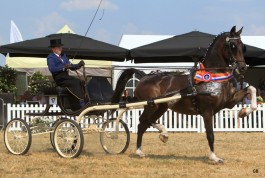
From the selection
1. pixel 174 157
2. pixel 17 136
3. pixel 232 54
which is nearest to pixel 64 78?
pixel 17 136

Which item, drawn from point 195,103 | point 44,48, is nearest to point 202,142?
point 195,103

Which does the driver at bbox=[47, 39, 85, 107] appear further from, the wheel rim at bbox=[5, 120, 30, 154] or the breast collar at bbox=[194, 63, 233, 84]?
the breast collar at bbox=[194, 63, 233, 84]

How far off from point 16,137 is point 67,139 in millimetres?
1207

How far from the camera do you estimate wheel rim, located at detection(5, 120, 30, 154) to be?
9.73 m

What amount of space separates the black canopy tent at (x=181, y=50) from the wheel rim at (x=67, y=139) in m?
6.37

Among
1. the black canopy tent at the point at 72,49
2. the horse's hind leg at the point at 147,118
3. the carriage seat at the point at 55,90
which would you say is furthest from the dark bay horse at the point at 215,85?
the black canopy tent at the point at 72,49

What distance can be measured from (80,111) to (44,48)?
→ 6.62 m

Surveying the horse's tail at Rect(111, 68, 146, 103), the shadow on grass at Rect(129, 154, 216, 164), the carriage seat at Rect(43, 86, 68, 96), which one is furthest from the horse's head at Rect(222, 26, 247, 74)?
the carriage seat at Rect(43, 86, 68, 96)

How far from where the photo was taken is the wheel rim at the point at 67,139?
9.05 meters

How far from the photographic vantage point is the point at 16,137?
9742mm

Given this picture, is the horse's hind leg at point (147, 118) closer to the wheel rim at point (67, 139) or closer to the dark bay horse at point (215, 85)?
the dark bay horse at point (215, 85)

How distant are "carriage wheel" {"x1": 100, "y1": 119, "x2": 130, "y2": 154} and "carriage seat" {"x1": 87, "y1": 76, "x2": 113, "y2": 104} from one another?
1.65 ft

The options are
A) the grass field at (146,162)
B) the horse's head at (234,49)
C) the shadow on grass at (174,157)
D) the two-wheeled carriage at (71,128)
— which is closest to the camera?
the grass field at (146,162)

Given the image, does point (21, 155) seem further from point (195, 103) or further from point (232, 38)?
point (232, 38)
